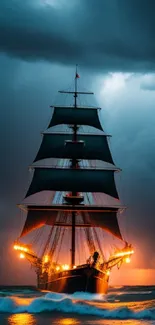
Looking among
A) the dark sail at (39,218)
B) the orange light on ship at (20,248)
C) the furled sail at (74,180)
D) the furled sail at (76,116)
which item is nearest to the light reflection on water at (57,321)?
the orange light on ship at (20,248)

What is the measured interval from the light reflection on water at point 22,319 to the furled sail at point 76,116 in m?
62.1

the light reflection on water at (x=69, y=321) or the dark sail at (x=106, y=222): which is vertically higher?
the dark sail at (x=106, y=222)

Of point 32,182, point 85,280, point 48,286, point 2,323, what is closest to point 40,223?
point 32,182

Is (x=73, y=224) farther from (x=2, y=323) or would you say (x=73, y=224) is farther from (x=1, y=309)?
(x=2, y=323)

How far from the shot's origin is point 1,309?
2574 inches

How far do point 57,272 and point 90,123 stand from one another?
28327mm

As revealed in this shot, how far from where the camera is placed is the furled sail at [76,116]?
12162 centimetres

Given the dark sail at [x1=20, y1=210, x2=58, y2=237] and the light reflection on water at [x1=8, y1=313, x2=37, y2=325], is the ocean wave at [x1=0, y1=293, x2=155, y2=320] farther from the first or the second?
the dark sail at [x1=20, y1=210, x2=58, y2=237]

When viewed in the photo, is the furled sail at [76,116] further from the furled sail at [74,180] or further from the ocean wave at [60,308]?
the ocean wave at [60,308]

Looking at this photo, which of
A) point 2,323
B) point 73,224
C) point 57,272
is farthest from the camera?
point 73,224

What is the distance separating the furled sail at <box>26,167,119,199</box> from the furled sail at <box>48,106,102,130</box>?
942cm

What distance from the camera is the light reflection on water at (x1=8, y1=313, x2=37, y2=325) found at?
5600 cm

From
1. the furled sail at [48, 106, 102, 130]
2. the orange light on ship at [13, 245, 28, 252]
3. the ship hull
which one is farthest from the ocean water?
the furled sail at [48, 106, 102, 130]

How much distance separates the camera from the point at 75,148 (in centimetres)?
11862
